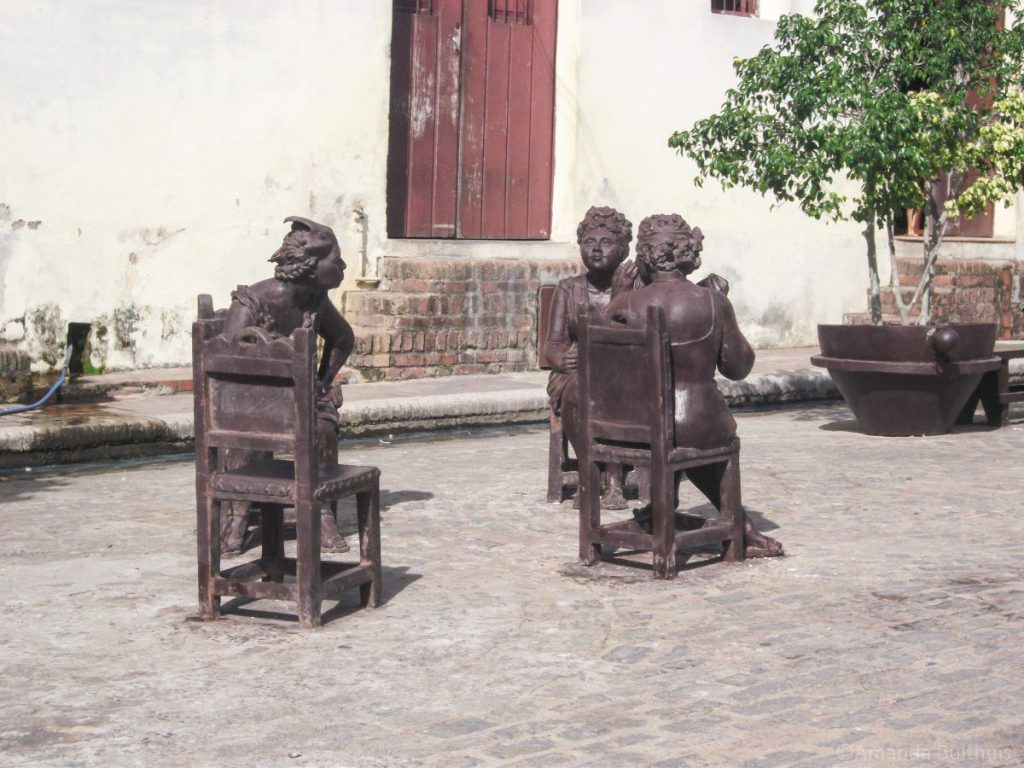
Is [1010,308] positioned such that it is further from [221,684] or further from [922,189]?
[221,684]

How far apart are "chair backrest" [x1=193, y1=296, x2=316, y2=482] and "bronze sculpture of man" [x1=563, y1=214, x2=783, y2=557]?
154 cm

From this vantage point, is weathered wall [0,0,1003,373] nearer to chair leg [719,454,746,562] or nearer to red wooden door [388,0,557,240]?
red wooden door [388,0,557,240]

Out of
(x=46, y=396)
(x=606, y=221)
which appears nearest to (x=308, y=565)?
(x=606, y=221)

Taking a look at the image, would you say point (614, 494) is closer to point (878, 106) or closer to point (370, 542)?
point (370, 542)

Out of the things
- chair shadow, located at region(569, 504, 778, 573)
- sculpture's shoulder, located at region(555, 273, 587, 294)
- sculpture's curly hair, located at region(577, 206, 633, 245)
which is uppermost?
sculpture's curly hair, located at region(577, 206, 633, 245)

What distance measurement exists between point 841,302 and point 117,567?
35.5 ft

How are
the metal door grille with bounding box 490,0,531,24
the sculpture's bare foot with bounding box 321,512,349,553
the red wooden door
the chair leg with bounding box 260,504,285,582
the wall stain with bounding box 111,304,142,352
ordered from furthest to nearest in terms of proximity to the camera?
the metal door grille with bounding box 490,0,531,24 < the red wooden door < the wall stain with bounding box 111,304,142,352 < the sculpture's bare foot with bounding box 321,512,349,553 < the chair leg with bounding box 260,504,285,582

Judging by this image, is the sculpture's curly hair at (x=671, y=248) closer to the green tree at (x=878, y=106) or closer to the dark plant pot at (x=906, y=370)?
the green tree at (x=878, y=106)

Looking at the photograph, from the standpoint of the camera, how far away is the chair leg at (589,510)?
272 inches

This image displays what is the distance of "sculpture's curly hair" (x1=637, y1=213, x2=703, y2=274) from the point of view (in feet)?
23.2

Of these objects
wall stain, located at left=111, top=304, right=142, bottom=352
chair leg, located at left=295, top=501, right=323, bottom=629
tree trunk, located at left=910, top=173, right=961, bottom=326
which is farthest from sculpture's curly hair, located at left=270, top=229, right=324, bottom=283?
tree trunk, located at left=910, top=173, right=961, bottom=326

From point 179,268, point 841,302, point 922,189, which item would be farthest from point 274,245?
point 841,302

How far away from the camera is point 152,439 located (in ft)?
34.1

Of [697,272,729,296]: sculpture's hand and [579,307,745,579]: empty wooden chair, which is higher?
[697,272,729,296]: sculpture's hand
